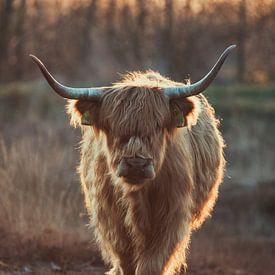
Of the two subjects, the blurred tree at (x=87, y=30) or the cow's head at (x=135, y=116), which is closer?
the cow's head at (x=135, y=116)

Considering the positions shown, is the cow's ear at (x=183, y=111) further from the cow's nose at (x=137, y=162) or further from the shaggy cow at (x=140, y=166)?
the cow's nose at (x=137, y=162)

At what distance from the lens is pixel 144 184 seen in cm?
594

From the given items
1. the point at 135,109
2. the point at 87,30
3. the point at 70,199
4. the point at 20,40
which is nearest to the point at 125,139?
the point at 135,109

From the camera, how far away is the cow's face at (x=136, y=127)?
5555 millimetres

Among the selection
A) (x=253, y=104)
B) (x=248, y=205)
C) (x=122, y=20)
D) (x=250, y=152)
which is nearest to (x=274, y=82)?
(x=253, y=104)

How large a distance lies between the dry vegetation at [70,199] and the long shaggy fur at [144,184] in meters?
2.04

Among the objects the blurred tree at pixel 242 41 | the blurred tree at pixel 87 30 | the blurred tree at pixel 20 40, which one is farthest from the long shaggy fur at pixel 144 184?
Answer: the blurred tree at pixel 87 30

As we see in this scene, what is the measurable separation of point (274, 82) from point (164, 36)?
3.95 metres

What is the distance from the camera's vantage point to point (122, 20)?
1038 inches

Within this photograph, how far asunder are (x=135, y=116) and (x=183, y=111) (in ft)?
1.54

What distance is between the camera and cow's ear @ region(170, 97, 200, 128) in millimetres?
6062

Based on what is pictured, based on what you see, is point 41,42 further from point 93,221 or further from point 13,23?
point 93,221

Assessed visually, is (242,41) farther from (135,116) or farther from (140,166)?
(140,166)

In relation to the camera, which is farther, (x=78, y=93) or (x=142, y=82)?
(x=142, y=82)
